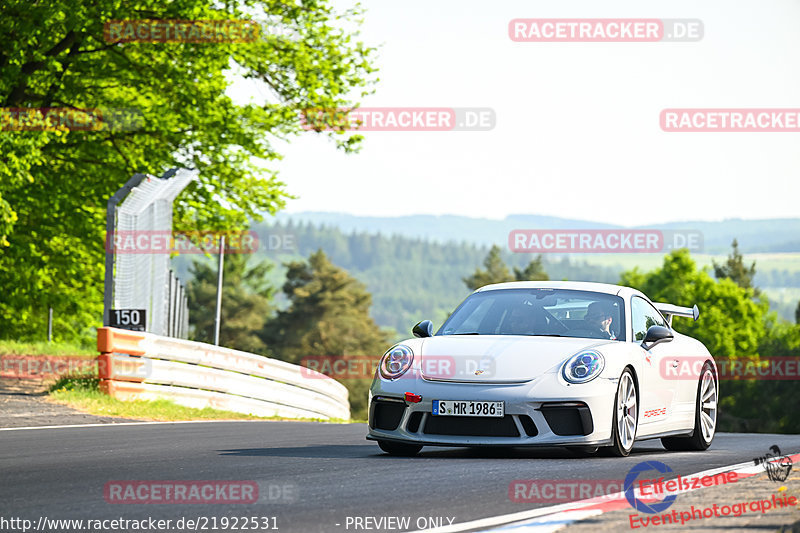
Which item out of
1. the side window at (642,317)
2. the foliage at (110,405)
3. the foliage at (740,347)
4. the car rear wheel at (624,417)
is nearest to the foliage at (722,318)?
the foliage at (740,347)

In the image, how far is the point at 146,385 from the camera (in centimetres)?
1486

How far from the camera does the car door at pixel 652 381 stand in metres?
9.13

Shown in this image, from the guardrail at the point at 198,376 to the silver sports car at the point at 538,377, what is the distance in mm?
6036

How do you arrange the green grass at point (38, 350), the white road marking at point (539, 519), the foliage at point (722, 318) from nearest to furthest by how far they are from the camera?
the white road marking at point (539, 519) < the green grass at point (38, 350) < the foliage at point (722, 318)

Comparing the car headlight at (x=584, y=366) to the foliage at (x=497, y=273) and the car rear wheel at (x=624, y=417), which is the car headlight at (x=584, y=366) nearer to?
the car rear wheel at (x=624, y=417)

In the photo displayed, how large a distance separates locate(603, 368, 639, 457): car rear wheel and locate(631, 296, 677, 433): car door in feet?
0.50

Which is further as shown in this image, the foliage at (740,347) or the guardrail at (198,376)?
the foliage at (740,347)

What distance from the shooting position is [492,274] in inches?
4966

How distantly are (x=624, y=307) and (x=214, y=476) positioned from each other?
4.22 m

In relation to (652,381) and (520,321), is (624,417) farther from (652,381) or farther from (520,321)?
(520,321)

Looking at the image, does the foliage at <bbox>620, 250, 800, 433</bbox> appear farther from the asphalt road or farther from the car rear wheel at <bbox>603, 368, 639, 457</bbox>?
the car rear wheel at <bbox>603, 368, 639, 457</bbox>

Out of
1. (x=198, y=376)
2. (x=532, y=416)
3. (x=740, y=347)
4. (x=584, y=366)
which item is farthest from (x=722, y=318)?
(x=532, y=416)

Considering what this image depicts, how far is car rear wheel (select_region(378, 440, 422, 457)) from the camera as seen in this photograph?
8703mm

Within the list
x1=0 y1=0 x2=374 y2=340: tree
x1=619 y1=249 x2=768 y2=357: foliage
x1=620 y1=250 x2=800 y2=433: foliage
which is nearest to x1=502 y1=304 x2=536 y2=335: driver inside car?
x1=0 y1=0 x2=374 y2=340: tree
